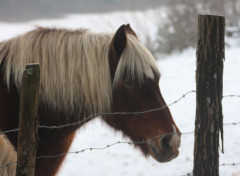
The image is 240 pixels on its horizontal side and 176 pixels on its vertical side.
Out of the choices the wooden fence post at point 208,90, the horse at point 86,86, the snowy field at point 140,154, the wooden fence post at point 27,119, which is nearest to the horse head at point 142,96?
the horse at point 86,86

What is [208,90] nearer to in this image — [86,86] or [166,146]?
[166,146]

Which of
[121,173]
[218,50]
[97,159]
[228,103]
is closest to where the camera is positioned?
[218,50]

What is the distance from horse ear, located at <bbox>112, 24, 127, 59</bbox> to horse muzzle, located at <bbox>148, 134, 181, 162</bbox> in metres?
0.78

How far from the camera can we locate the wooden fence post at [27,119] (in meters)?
1.62

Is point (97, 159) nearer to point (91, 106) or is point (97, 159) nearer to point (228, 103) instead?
point (91, 106)

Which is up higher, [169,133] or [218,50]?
[218,50]

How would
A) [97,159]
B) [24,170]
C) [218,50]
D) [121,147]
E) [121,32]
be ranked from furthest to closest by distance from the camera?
[121,147], [97,159], [121,32], [218,50], [24,170]

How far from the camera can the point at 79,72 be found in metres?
2.55

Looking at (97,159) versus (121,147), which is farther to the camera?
(121,147)

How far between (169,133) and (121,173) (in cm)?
260

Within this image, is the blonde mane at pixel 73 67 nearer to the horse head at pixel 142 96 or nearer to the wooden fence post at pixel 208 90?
the horse head at pixel 142 96

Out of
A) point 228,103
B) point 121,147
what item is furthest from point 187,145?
point 228,103

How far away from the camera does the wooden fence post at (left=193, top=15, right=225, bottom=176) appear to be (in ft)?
7.67

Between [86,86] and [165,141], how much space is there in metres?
0.79
